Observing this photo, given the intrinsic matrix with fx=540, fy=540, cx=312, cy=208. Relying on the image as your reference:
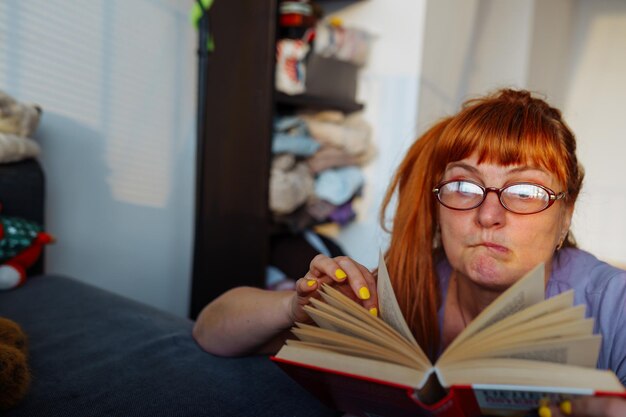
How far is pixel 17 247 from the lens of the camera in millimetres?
1332

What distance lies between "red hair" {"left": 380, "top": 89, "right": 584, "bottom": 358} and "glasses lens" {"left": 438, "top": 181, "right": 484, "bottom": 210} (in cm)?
5

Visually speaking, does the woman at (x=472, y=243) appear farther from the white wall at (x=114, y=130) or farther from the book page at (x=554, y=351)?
the white wall at (x=114, y=130)

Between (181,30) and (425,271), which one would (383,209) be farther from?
(181,30)

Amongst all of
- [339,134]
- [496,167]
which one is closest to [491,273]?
[496,167]

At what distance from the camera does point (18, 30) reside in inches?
58.4

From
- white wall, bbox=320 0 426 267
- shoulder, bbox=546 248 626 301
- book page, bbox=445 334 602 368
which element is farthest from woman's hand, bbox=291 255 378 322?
white wall, bbox=320 0 426 267

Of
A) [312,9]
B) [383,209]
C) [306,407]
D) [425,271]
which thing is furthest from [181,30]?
[306,407]

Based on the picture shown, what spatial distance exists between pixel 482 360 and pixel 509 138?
43 cm

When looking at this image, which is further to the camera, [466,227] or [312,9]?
[312,9]

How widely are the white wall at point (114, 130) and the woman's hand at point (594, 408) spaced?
5.03 ft

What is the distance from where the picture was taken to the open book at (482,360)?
480 mm

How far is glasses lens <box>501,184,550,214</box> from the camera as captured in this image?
2.57 feet

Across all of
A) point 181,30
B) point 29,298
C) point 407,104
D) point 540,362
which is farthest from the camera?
point 407,104

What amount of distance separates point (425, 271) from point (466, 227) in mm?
163
